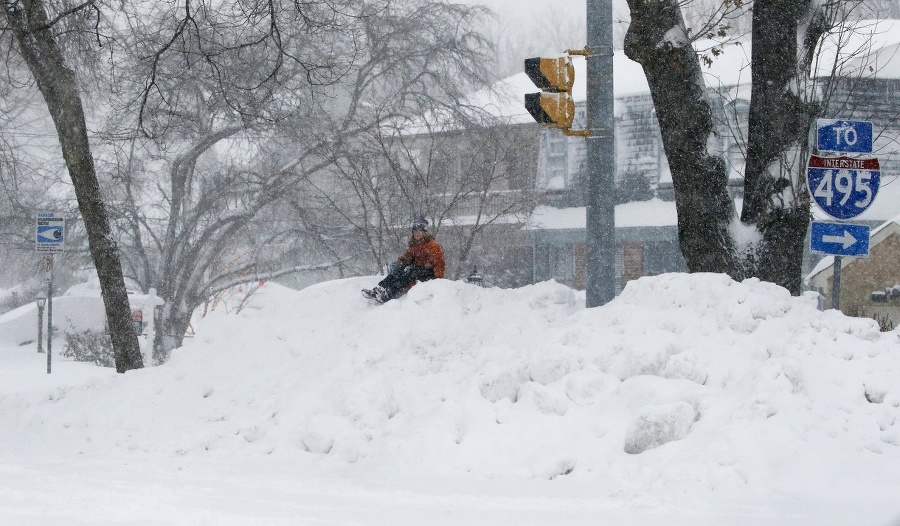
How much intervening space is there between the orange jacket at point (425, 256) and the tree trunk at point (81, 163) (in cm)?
459

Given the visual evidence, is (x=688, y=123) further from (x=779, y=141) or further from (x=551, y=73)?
(x=551, y=73)

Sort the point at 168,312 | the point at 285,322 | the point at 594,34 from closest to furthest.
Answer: the point at 594,34 < the point at 285,322 < the point at 168,312

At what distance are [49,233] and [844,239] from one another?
13.0 m

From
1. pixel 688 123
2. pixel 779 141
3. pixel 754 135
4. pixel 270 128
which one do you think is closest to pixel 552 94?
pixel 688 123

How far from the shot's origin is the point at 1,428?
10.2 m

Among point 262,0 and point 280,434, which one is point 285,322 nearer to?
point 280,434

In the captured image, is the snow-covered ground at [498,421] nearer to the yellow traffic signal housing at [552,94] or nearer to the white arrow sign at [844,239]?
the yellow traffic signal housing at [552,94]

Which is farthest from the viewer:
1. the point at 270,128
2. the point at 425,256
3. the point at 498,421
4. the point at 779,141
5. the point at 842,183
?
the point at 270,128

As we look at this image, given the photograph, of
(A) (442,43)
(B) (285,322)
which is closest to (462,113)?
(A) (442,43)

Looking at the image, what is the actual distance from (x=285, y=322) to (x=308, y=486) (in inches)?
162

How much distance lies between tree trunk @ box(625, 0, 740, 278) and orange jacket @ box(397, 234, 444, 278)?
3148 millimetres

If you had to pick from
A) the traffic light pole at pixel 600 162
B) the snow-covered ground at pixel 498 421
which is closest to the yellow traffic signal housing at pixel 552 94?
the traffic light pole at pixel 600 162

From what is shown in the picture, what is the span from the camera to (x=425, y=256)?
11.9 m

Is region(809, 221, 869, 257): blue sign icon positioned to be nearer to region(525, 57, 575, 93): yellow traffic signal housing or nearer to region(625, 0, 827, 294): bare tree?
region(625, 0, 827, 294): bare tree
